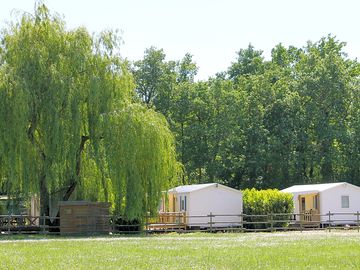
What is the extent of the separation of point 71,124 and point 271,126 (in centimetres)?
2956

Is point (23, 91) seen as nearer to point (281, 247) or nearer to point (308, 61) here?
point (281, 247)

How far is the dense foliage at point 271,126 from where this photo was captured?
59013mm

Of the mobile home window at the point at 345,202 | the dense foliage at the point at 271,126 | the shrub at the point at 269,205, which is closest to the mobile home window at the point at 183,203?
the shrub at the point at 269,205

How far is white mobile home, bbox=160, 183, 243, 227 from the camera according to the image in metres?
41.8

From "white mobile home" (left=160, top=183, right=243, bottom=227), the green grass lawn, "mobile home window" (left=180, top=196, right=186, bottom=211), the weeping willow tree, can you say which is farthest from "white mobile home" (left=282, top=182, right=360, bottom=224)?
the green grass lawn

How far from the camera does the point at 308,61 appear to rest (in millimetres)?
63344

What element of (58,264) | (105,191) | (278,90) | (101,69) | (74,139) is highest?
(278,90)

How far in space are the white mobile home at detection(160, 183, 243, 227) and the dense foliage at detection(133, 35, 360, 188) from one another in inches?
620

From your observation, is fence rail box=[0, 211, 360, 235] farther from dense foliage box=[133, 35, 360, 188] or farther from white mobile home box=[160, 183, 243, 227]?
dense foliage box=[133, 35, 360, 188]

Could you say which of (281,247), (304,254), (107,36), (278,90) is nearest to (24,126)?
(107,36)

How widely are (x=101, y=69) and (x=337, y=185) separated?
17818 mm

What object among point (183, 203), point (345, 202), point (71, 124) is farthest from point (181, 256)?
point (345, 202)

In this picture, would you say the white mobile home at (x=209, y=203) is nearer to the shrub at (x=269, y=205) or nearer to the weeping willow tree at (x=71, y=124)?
the shrub at (x=269, y=205)

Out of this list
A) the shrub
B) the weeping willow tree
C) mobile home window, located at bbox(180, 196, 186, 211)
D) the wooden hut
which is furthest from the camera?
mobile home window, located at bbox(180, 196, 186, 211)
